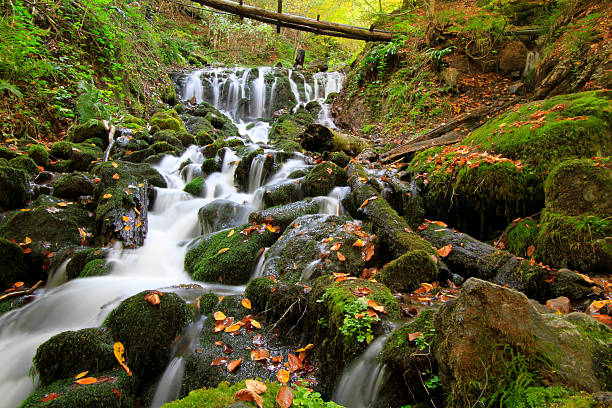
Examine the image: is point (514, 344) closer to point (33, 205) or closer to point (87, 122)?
point (33, 205)

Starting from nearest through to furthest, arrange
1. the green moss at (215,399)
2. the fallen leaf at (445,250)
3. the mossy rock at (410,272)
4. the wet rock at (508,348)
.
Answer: the wet rock at (508,348) < the green moss at (215,399) < the mossy rock at (410,272) < the fallen leaf at (445,250)

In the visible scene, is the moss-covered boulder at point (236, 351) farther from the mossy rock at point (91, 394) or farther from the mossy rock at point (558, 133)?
the mossy rock at point (558, 133)

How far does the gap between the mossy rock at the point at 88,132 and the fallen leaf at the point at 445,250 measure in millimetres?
8854

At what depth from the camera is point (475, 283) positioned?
1786 mm

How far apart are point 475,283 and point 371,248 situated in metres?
2.49

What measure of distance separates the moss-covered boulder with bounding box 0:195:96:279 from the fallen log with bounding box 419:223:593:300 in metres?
5.80

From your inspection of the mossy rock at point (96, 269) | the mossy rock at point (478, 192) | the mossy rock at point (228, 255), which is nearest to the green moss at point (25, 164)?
the mossy rock at point (96, 269)

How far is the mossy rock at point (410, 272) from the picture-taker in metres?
3.44

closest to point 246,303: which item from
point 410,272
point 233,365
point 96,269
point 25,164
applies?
point 233,365

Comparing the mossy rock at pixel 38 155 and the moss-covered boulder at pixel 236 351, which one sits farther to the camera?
the mossy rock at pixel 38 155

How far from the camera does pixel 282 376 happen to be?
8.61 feet

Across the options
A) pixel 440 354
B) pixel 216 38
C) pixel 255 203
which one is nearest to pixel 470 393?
pixel 440 354

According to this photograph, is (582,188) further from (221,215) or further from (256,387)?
(221,215)

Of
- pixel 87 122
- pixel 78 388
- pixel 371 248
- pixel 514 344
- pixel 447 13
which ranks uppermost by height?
pixel 447 13
